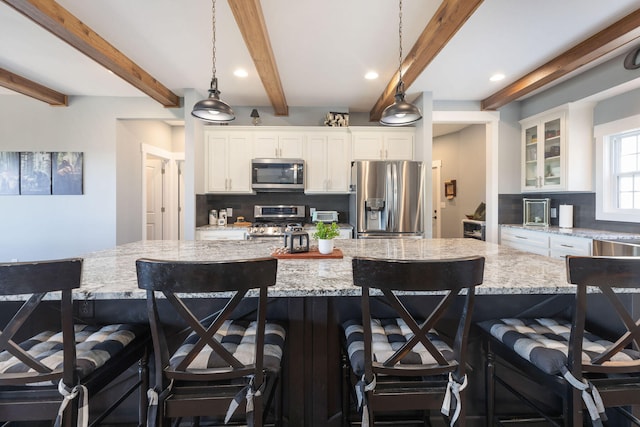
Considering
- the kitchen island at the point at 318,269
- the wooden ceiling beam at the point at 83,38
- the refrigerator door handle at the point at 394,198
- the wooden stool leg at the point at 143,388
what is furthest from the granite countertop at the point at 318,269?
the wooden ceiling beam at the point at 83,38

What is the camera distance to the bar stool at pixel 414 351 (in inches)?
34.0

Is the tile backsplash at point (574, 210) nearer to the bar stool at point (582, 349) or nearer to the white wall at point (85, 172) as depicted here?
the bar stool at point (582, 349)

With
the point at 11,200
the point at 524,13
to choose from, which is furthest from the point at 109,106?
the point at 524,13

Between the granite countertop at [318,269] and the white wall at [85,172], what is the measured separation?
2510mm

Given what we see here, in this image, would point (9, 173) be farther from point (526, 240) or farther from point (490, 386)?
point (526, 240)

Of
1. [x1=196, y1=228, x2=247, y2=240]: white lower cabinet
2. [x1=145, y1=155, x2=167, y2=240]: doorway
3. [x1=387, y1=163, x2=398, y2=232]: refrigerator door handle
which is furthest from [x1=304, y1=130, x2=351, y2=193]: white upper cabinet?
[x1=145, y1=155, x2=167, y2=240]: doorway

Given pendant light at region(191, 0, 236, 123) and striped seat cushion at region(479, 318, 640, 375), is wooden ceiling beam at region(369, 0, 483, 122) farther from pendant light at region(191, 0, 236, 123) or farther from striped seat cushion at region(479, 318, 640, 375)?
striped seat cushion at region(479, 318, 640, 375)

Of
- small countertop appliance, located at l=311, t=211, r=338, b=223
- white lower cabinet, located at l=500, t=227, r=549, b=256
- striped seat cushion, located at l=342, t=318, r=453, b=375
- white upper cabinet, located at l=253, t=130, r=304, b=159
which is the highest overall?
white upper cabinet, located at l=253, t=130, r=304, b=159

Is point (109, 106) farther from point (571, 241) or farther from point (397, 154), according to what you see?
point (571, 241)

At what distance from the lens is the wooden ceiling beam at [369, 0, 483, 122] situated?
2039 mm

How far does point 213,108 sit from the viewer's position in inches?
82.8

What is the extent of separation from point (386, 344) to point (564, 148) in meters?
3.65

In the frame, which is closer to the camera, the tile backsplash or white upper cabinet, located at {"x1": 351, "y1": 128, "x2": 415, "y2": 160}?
the tile backsplash

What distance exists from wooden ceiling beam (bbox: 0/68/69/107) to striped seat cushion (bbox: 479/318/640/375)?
16.2ft
